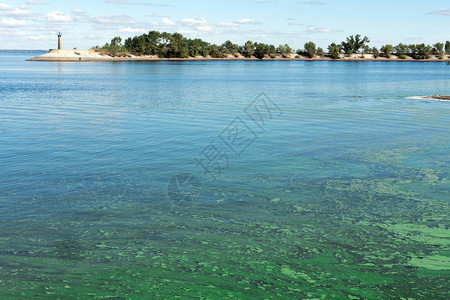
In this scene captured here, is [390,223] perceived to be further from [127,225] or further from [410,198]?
[127,225]

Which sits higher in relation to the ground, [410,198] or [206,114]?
[206,114]

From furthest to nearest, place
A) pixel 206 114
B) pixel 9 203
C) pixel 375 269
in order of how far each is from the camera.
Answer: pixel 206 114
pixel 9 203
pixel 375 269

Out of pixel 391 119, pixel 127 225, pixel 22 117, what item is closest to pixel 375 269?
pixel 127 225

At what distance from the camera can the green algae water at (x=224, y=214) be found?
11289 millimetres

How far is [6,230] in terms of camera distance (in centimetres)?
1406

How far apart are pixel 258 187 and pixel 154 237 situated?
6619 millimetres

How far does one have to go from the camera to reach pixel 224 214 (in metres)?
15.9

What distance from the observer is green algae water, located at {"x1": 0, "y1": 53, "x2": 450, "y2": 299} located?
11289mm

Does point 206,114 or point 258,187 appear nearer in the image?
point 258,187

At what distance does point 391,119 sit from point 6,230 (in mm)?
36019

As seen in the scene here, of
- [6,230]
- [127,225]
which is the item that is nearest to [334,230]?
[127,225]

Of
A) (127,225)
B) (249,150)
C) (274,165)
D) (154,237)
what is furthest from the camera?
(249,150)

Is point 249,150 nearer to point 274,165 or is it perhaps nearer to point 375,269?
point 274,165

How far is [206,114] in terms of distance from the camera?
44.0 m
